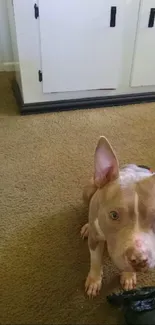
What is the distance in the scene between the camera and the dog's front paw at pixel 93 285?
1154mm

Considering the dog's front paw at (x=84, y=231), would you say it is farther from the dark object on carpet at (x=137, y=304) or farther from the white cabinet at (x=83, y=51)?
the white cabinet at (x=83, y=51)

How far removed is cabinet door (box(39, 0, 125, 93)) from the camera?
178 cm

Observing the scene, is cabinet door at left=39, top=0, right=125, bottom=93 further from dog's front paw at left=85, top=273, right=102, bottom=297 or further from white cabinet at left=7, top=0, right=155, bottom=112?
dog's front paw at left=85, top=273, right=102, bottom=297

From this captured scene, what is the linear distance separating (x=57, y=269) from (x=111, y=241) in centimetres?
39

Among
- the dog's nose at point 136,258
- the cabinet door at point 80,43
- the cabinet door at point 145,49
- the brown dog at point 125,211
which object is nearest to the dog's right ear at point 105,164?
the brown dog at point 125,211

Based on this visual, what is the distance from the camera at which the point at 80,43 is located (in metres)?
1.88

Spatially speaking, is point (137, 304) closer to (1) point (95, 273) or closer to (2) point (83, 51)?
(1) point (95, 273)

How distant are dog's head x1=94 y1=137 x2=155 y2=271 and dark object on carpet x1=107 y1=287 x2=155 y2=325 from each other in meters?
0.17

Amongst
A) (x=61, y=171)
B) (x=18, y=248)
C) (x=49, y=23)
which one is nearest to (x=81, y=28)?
(x=49, y=23)

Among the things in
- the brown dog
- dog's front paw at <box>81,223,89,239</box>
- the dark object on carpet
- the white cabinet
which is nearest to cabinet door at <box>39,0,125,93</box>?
the white cabinet

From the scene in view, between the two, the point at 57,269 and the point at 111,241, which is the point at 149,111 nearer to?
the point at 57,269

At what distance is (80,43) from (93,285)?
1.20 meters

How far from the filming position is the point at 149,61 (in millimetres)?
2021

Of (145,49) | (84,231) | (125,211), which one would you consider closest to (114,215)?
(125,211)
